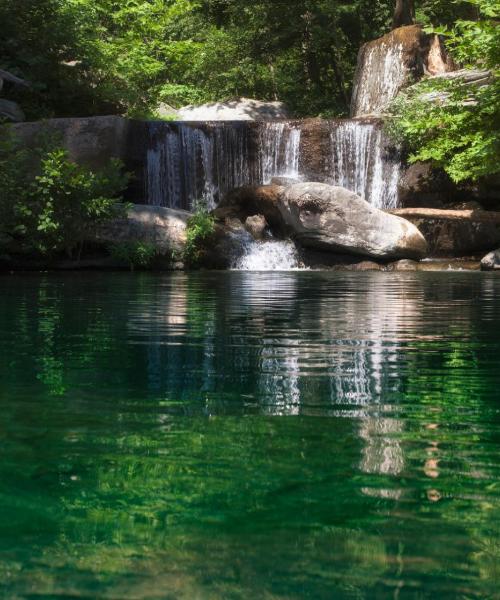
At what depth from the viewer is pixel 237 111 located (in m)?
33.6

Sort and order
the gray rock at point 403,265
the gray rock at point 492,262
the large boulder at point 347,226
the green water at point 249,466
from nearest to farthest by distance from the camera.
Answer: the green water at point 249,466 → the gray rock at point 492,262 → the gray rock at point 403,265 → the large boulder at point 347,226

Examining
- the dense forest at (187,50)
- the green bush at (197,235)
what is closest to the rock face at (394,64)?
the dense forest at (187,50)

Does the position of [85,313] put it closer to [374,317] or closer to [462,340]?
[374,317]

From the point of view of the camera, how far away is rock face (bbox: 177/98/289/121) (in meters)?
33.4

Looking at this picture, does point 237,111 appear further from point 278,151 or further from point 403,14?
point 278,151

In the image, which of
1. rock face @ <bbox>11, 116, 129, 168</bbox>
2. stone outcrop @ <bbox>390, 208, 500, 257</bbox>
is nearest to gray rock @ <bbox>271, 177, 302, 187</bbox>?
stone outcrop @ <bbox>390, 208, 500, 257</bbox>

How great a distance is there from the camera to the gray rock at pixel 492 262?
67.1ft

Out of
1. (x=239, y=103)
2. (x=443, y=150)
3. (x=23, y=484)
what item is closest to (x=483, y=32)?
(x=443, y=150)

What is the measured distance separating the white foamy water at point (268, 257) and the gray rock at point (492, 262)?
166 inches

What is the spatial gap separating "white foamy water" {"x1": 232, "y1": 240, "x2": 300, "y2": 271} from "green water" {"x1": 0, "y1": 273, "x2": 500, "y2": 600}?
1508 centimetres

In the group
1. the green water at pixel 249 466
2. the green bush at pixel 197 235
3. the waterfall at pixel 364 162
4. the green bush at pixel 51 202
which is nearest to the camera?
the green water at pixel 249 466

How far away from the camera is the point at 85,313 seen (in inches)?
353

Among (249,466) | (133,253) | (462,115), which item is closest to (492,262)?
(462,115)

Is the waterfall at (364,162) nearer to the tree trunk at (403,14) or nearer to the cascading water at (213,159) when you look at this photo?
the cascading water at (213,159)
